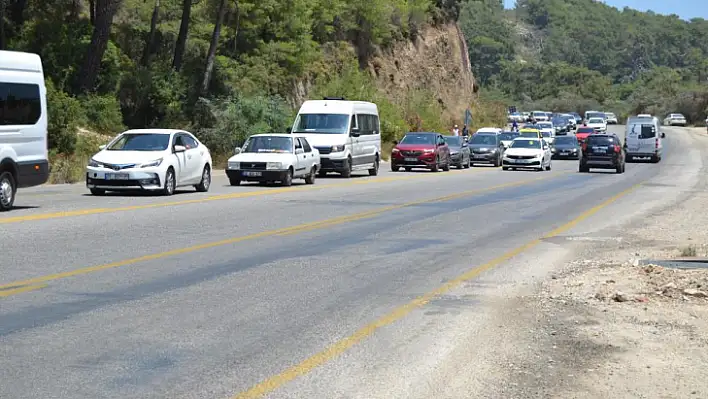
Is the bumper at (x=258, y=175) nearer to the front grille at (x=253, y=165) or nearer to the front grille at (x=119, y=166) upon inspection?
the front grille at (x=253, y=165)

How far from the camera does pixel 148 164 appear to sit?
25859 mm

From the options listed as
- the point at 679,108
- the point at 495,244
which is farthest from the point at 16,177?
the point at 679,108

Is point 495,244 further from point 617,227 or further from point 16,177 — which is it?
point 16,177

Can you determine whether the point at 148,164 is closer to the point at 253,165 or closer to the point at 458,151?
the point at 253,165

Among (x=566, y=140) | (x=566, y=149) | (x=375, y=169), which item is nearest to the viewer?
(x=375, y=169)

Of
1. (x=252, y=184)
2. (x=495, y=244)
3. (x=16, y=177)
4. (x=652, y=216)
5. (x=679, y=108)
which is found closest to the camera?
(x=495, y=244)

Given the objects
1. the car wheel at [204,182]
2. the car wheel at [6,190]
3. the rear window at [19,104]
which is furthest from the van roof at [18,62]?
the car wheel at [204,182]

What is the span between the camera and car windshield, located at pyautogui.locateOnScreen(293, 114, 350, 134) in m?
38.7

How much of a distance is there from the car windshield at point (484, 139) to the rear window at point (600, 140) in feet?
24.4

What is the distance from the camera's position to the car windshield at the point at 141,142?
2681 centimetres

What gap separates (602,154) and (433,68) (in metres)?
33.9

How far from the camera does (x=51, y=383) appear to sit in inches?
297

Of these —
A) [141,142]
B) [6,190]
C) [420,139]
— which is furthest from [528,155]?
[6,190]

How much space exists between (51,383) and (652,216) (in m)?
19.0
